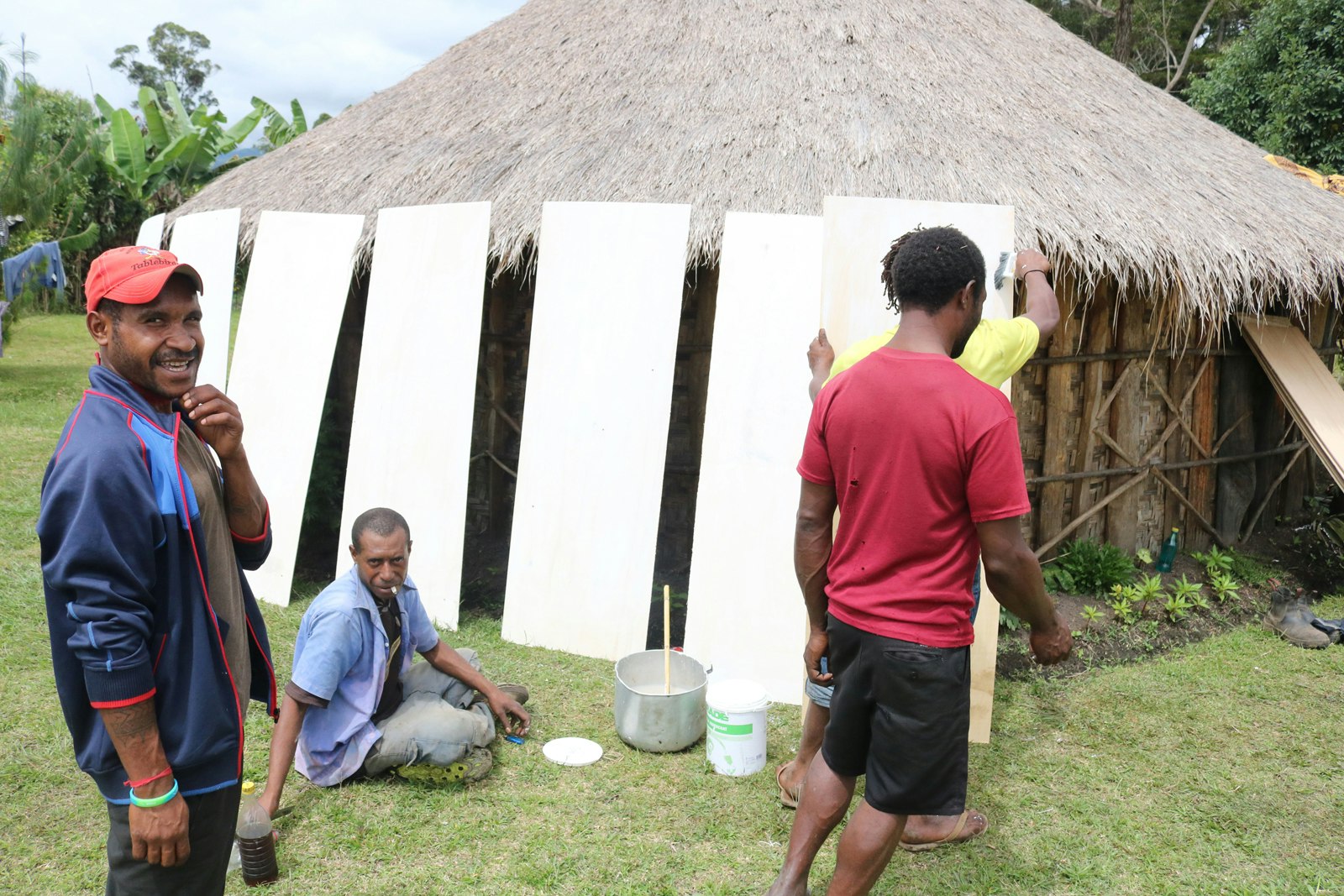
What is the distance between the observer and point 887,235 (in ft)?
13.7

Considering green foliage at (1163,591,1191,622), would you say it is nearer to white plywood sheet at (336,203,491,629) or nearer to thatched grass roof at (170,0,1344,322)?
thatched grass roof at (170,0,1344,322)

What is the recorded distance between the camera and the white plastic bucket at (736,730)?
3.66 meters

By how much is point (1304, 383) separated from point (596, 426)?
4.54 m

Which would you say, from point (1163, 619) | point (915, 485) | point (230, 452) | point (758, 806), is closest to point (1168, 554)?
point (1163, 619)

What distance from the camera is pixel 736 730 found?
3.66 metres

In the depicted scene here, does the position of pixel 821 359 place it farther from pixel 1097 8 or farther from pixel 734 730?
pixel 1097 8

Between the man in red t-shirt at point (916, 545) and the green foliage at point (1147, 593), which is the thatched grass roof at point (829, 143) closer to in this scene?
the green foliage at point (1147, 593)

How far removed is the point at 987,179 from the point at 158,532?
480cm

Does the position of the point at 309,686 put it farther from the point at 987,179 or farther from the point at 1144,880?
the point at 987,179

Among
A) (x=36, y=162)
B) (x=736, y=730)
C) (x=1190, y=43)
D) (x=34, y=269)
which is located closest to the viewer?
(x=736, y=730)

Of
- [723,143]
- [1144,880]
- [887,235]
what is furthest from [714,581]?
[723,143]

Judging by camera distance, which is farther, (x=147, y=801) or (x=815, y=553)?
(x=815, y=553)

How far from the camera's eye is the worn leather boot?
5121mm

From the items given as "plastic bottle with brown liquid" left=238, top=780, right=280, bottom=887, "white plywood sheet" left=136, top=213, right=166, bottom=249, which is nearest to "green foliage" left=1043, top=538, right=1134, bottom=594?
"plastic bottle with brown liquid" left=238, top=780, right=280, bottom=887
